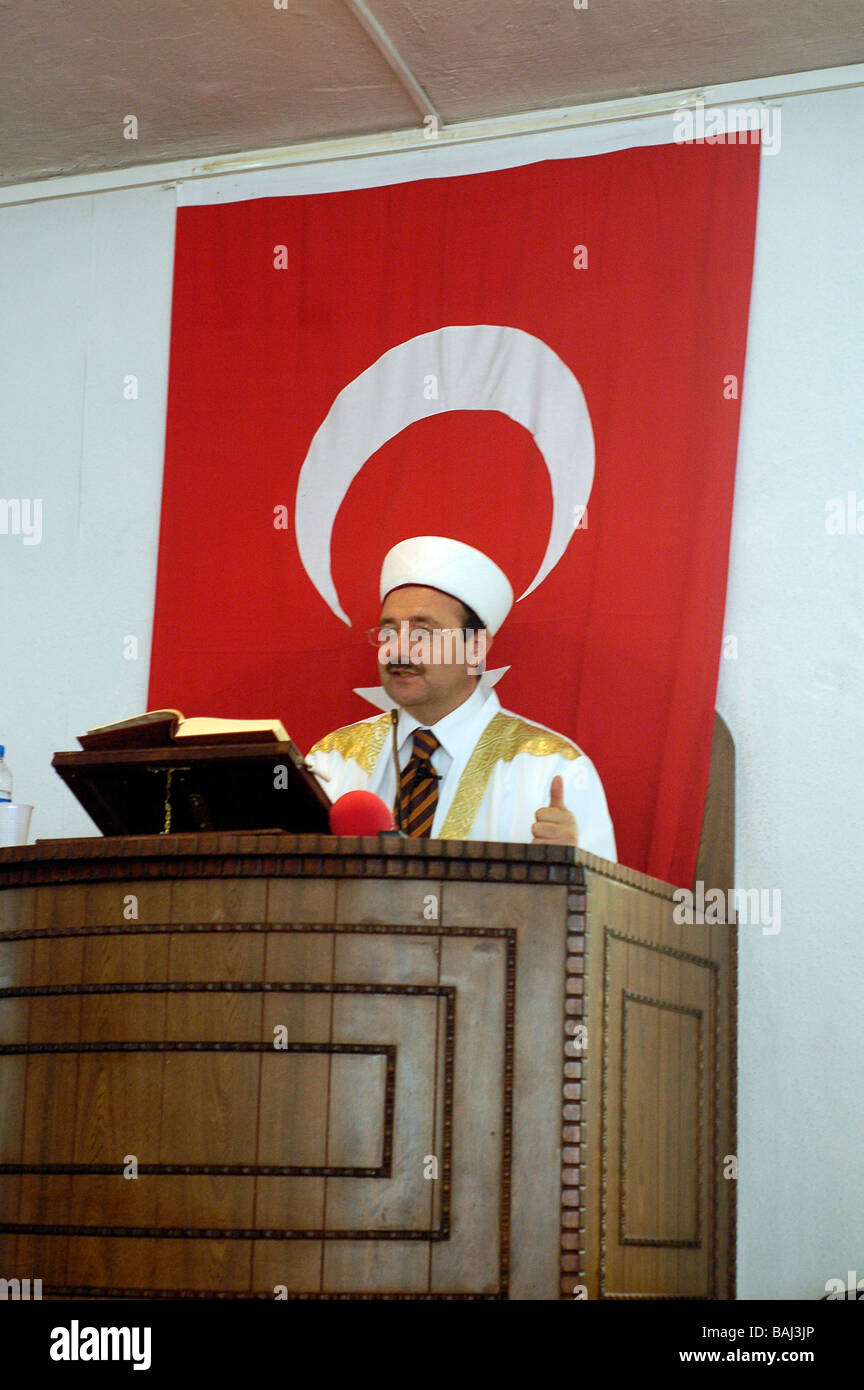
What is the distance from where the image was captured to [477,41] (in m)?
4.84

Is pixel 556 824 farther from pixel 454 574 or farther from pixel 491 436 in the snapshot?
pixel 491 436

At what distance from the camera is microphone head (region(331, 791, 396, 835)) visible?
3.42 m

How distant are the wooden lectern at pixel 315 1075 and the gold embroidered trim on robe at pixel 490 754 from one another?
963 mm

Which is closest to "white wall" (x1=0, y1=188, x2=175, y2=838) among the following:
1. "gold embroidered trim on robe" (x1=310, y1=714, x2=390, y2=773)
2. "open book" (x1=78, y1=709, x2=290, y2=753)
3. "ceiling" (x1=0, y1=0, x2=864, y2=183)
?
"ceiling" (x1=0, y1=0, x2=864, y2=183)

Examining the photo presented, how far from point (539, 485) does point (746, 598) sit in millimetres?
729

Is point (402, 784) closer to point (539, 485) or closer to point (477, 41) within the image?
point (539, 485)

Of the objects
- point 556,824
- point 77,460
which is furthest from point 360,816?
point 77,460

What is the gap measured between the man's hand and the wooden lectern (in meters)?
0.12

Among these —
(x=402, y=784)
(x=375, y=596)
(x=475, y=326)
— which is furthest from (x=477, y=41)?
(x=402, y=784)

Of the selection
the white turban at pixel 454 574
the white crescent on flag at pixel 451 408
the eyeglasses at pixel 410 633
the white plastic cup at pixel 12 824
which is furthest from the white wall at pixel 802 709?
the white plastic cup at pixel 12 824

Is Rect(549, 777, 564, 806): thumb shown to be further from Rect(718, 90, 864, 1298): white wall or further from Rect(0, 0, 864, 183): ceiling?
Rect(0, 0, 864, 183): ceiling

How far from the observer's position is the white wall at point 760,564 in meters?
4.25

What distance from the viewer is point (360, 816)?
11.2 ft

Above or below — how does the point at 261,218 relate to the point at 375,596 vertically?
above
